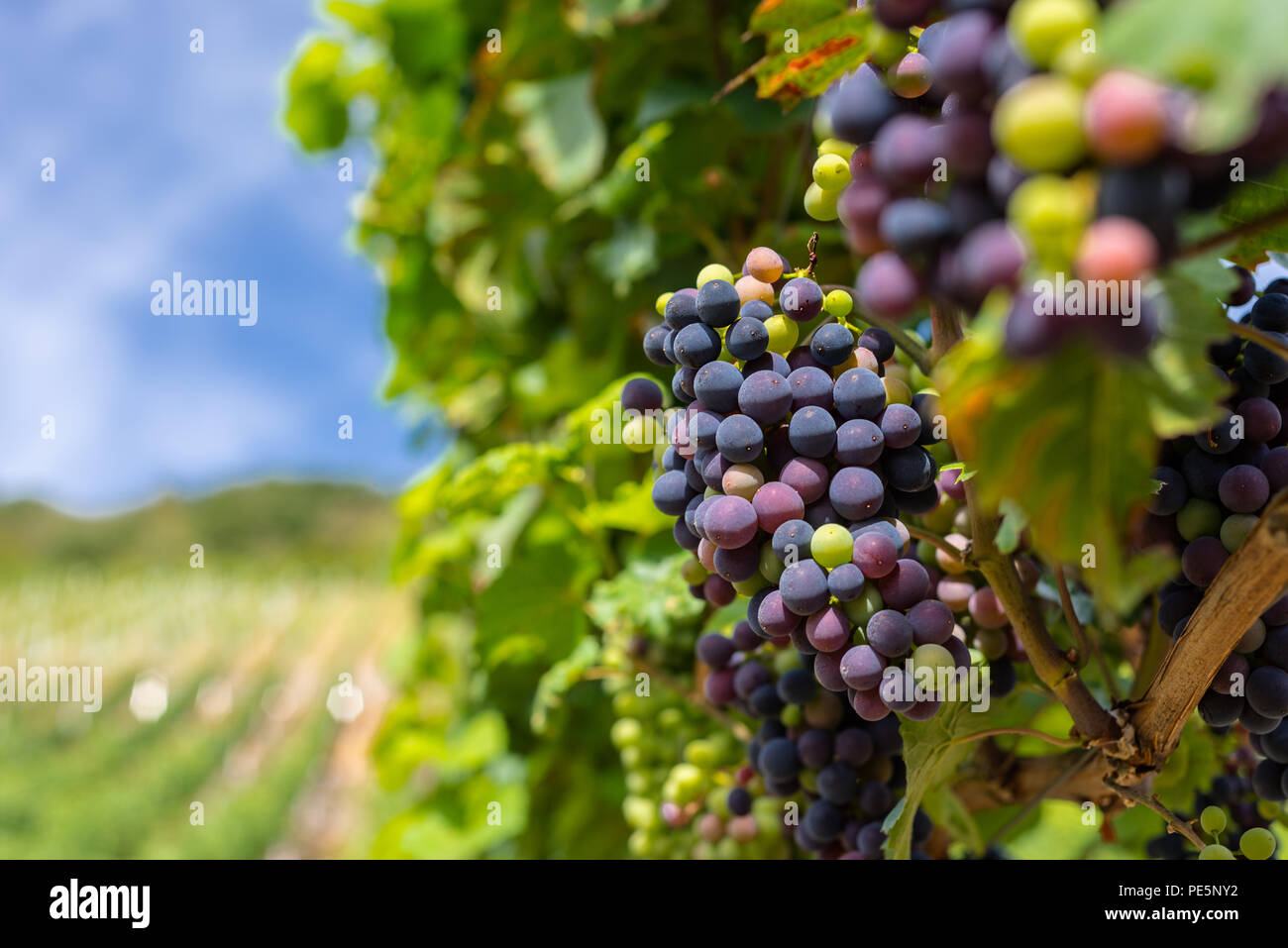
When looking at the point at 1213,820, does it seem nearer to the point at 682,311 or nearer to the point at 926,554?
the point at 926,554

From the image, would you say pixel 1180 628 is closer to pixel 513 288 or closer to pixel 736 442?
pixel 736 442

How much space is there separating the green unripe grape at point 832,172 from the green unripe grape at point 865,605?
255mm

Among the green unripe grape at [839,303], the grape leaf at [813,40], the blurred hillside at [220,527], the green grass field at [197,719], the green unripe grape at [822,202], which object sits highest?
the blurred hillside at [220,527]

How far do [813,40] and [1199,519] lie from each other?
1.41ft

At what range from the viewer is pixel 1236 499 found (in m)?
0.60

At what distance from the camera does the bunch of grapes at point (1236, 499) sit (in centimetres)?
61

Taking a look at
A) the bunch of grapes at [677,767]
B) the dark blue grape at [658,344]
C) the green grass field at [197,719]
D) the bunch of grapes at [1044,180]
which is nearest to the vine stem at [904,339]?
the dark blue grape at [658,344]

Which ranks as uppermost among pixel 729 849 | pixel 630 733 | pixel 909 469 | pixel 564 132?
pixel 564 132

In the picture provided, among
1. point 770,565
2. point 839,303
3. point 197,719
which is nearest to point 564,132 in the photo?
point 839,303

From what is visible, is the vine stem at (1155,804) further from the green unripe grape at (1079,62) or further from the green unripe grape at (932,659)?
the green unripe grape at (1079,62)

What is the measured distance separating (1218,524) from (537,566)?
84 cm

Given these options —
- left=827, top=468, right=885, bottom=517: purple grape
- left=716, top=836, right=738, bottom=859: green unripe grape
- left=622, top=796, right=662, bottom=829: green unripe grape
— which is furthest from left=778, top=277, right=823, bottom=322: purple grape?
left=622, top=796, right=662, bottom=829: green unripe grape

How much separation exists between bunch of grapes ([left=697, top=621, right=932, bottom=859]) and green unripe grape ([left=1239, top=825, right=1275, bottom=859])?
0.24 m
